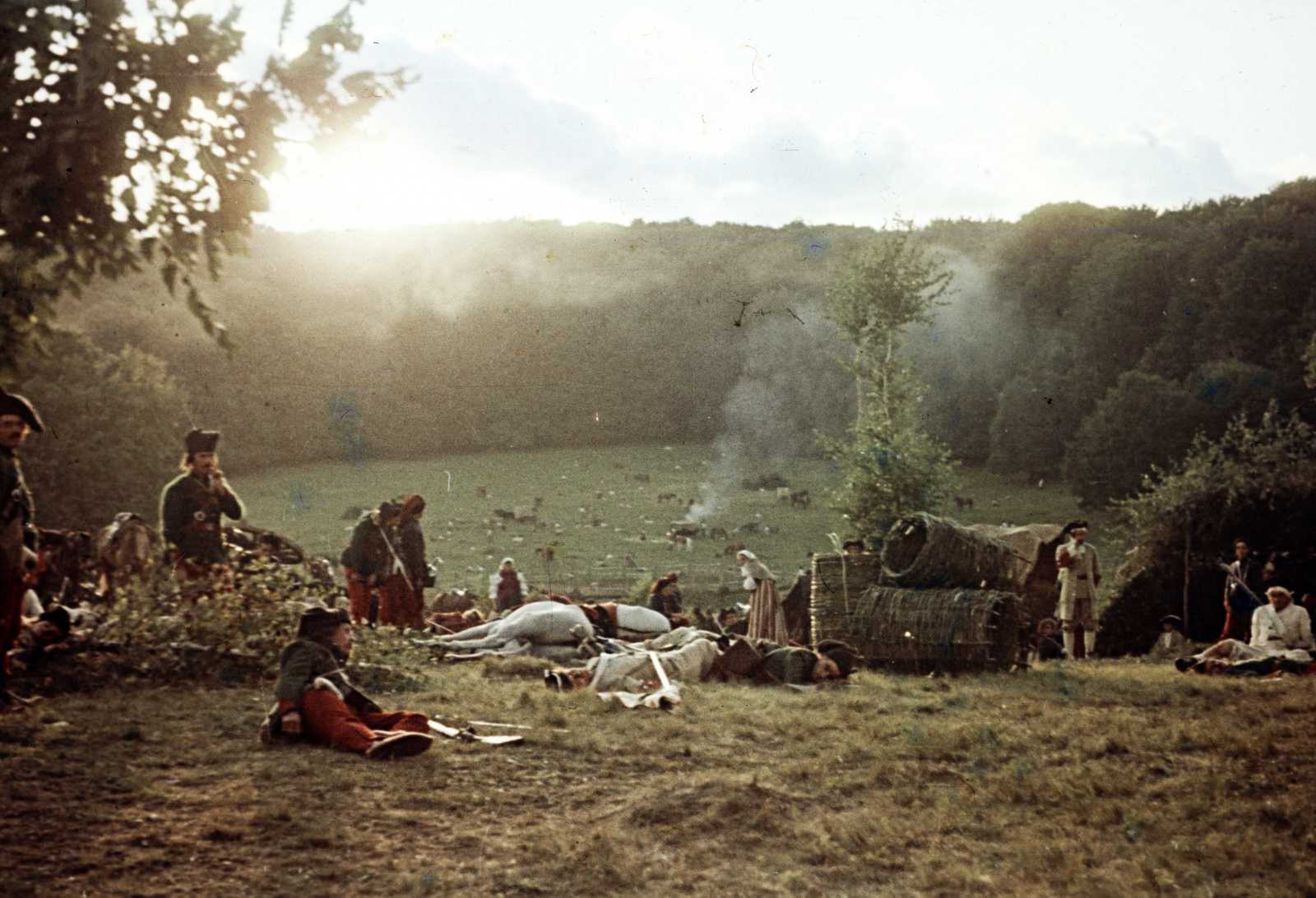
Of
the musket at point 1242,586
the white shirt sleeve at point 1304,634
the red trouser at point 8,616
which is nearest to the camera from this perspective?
the red trouser at point 8,616

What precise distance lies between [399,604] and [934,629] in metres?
6.14

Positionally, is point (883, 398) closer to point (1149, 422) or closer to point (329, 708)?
point (1149, 422)

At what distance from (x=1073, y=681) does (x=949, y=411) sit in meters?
30.0

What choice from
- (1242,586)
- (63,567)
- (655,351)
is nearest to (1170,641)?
(1242,586)

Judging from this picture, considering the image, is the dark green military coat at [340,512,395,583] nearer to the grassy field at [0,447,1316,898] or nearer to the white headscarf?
the grassy field at [0,447,1316,898]

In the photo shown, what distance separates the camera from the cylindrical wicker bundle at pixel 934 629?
36.7 ft

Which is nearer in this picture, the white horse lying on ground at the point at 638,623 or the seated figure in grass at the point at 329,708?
the seated figure in grass at the point at 329,708

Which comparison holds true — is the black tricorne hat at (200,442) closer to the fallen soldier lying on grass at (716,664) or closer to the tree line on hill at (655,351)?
the fallen soldier lying on grass at (716,664)

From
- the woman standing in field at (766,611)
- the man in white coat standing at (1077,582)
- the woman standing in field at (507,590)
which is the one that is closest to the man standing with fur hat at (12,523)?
the woman standing in field at (766,611)

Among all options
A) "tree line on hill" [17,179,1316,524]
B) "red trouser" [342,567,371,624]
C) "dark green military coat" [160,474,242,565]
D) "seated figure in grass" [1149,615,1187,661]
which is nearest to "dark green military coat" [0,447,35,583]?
"dark green military coat" [160,474,242,565]

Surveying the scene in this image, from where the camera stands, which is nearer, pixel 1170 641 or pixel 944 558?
pixel 944 558

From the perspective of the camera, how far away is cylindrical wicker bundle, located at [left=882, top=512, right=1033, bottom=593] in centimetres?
1183

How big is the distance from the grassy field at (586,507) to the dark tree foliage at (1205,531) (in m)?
6.86

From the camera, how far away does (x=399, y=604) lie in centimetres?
1255
